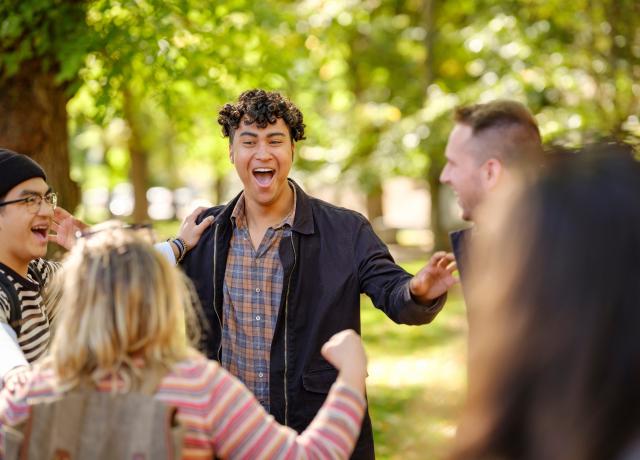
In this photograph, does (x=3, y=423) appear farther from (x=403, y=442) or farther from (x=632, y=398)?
(x=403, y=442)

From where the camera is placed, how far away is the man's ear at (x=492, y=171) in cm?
328

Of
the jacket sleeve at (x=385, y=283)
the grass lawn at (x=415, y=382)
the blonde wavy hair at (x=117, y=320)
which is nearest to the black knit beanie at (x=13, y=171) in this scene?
the blonde wavy hair at (x=117, y=320)

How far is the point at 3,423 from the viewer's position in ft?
7.07

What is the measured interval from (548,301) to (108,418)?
1.15 metres

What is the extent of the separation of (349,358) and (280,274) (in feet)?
4.73

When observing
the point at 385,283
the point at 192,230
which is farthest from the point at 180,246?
the point at 385,283

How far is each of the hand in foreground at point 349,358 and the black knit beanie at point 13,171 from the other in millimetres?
1776

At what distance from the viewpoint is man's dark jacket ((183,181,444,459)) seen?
3562 millimetres

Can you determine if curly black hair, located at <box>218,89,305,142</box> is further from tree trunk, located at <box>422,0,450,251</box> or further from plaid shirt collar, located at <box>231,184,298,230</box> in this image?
tree trunk, located at <box>422,0,450,251</box>

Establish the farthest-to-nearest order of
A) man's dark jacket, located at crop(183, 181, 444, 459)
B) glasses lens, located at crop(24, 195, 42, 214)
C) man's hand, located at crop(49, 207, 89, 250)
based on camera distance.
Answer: man's hand, located at crop(49, 207, 89, 250) < man's dark jacket, located at crop(183, 181, 444, 459) < glasses lens, located at crop(24, 195, 42, 214)

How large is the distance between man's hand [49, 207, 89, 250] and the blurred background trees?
70cm

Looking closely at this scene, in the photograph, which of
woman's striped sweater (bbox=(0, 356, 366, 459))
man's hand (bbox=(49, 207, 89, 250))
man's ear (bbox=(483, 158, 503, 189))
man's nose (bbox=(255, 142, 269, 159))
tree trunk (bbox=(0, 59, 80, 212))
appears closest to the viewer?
woman's striped sweater (bbox=(0, 356, 366, 459))

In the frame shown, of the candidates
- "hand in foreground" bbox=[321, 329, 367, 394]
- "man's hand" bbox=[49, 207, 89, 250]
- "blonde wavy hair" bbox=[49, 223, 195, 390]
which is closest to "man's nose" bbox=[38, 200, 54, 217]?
"man's hand" bbox=[49, 207, 89, 250]

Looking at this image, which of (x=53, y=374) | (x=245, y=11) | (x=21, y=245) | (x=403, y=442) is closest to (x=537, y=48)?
(x=245, y=11)
